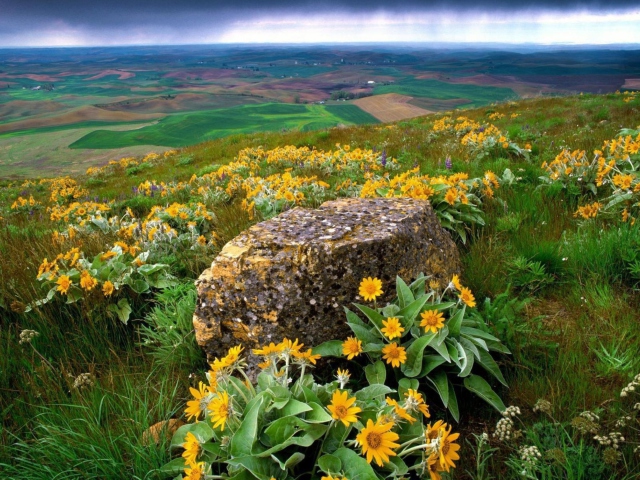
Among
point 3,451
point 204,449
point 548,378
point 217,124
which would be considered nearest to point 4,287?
point 3,451

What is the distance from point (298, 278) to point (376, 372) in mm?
739

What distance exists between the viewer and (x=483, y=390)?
2.29 m

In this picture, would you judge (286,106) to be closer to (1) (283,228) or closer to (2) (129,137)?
(2) (129,137)

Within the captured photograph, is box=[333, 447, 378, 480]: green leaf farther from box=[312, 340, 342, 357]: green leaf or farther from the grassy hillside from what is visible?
box=[312, 340, 342, 357]: green leaf

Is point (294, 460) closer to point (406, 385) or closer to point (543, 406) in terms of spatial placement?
point (406, 385)

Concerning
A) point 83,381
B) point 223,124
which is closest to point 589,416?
point 83,381

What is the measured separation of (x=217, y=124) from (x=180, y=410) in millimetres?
66395

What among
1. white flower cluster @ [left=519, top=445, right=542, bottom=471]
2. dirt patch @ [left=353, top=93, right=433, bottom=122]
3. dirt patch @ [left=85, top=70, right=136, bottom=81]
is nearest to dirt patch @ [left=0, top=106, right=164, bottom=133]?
dirt patch @ [left=353, top=93, right=433, bottom=122]

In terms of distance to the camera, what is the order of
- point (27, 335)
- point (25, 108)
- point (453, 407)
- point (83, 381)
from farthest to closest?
point (25, 108)
point (27, 335)
point (83, 381)
point (453, 407)

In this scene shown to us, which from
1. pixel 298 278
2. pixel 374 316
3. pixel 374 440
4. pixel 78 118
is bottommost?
pixel 374 440

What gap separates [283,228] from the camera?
3.04 meters

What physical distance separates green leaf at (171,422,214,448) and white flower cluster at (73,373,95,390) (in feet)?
2.88

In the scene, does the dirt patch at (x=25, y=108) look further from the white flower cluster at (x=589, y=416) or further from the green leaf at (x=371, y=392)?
the white flower cluster at (x=589, y=416)

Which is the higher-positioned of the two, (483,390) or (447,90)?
(447,90)
